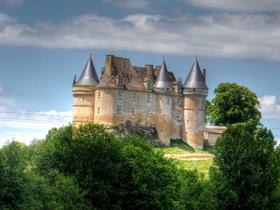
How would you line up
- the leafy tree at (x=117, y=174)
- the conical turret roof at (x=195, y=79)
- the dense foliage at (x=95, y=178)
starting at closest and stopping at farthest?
the dense foliage at (x=95, y=178), the leafy tree at (x=117, y=174), the conical turret roof at (x=195, y=79)

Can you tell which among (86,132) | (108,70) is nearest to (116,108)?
(108,70)

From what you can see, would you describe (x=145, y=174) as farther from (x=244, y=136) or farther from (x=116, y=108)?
(x=116, y=108)

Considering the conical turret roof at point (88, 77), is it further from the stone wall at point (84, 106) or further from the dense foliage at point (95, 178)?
the dense foliage at point (95, 178)

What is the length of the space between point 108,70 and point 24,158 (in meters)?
31.1

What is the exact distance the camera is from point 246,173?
67.3 meters

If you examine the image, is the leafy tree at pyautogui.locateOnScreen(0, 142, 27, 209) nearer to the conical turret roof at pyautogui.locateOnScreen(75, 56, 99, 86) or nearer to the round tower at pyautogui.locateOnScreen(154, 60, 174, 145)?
the conical turret roof at pyautogui.locateOnScreen(75, 56, 99, 86)

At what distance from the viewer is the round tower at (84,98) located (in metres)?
97.4

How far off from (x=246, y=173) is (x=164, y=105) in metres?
33.3

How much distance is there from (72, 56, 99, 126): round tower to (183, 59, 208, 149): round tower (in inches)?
474

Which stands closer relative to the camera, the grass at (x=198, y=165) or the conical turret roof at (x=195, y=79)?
the grass at (x=198, y=165)

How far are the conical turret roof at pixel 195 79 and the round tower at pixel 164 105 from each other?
10.0ft

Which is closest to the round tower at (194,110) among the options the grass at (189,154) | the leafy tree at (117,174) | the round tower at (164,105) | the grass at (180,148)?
the grass at (180,148)

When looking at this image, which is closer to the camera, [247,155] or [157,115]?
[247,155]

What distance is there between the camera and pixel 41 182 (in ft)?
203
